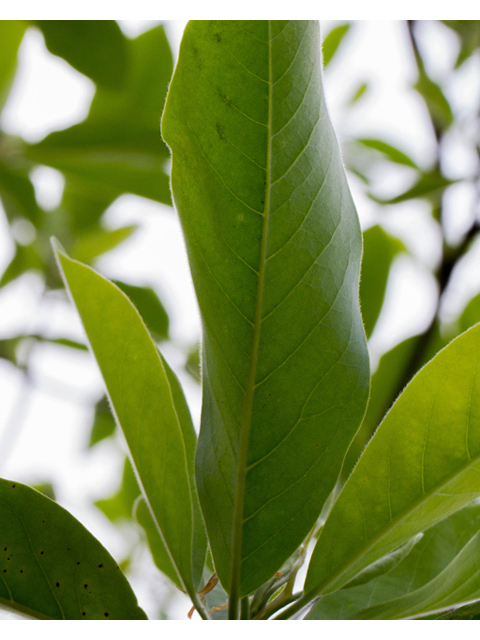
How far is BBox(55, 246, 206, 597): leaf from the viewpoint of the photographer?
1.94 feet

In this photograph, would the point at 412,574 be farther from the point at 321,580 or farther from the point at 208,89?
the point at 208,89

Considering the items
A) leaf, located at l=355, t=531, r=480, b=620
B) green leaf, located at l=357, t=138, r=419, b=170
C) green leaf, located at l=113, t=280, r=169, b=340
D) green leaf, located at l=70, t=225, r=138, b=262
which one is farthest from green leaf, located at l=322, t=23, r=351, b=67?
leaf, located at l=355, t=531, r=480, b=620

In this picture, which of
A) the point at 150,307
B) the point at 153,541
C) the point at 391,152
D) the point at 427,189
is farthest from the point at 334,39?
the point at 153,541

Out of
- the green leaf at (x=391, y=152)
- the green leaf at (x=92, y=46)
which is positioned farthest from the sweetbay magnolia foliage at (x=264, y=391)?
the green leaf at (x=391, y=152)

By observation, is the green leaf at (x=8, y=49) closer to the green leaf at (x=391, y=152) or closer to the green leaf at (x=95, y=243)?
the green leaf at (x=95, y=243)

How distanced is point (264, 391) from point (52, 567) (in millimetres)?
268

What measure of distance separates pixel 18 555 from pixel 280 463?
261mm

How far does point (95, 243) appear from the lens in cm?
173

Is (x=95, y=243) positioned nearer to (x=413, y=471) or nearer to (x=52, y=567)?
(x=52, y=567)

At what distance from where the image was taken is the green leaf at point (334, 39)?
1.85 meters

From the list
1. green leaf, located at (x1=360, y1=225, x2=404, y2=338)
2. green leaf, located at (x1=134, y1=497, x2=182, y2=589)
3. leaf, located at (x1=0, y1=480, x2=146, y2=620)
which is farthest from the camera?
green leaf, located at (x1=360, y1=225, x2=404, y2=338)

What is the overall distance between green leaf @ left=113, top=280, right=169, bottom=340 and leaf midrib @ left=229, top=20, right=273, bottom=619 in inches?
37.7

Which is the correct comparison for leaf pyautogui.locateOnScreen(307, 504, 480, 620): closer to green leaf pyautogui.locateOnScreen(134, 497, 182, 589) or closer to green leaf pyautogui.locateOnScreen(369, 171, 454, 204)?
green leaf pyautogui.locateOnScreen(134, 497, 182, 589)

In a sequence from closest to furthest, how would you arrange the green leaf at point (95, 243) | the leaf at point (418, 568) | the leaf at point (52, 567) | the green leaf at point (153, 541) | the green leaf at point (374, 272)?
the leaf at point (52, 567) < the leaf at point (418, 568) < the green leaf at point (153, 541) < the green leaf at point (374, 272) < the green leaf at point (95, 243)
